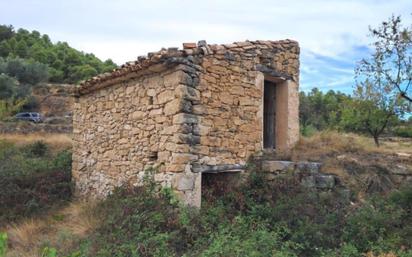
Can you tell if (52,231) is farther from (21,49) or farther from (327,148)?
(21,49)

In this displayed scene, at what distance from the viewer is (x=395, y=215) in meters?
5.91

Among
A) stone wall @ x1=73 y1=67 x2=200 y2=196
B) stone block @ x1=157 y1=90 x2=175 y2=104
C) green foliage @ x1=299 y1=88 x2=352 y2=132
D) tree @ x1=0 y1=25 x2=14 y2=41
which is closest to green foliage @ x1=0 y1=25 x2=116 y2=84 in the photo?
tree @ x1=0 y1=25 x2=14 y2=41

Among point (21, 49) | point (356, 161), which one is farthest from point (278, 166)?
point (21, 49)

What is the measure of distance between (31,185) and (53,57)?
112 ft

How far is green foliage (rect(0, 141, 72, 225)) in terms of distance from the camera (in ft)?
28.3

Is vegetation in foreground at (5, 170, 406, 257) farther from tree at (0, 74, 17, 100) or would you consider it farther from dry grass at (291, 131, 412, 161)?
tree at (0, 74, 17, 100)

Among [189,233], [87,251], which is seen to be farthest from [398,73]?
[87,251]

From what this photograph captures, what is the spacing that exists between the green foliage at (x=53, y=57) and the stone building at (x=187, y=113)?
2745cm

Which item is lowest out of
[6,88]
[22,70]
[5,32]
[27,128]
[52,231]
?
[52,231]

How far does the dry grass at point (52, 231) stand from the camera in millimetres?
6094

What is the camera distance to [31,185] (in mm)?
9750

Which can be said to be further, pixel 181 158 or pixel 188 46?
pixel 188 46

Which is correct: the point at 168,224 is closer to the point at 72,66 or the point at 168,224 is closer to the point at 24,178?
the point at 24,178

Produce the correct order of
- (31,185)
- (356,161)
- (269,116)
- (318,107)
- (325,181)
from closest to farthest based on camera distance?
(325,181)
(356,161)
(269,116)
(31,185)
(318,107)
